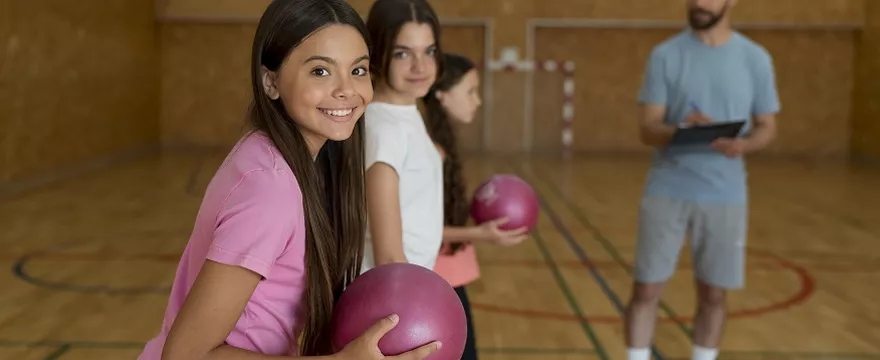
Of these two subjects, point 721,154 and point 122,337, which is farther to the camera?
point 122,337

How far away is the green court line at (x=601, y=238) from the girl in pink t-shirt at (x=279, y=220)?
8.97ft

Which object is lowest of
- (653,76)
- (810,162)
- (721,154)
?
(810,162)

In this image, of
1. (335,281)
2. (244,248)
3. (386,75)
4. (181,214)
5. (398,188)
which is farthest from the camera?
(181,214)

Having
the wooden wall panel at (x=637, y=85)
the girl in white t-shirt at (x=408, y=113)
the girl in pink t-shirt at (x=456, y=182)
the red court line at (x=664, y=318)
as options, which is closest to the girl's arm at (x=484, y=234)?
the girl in pink t-shirt at (x=456, y=182)

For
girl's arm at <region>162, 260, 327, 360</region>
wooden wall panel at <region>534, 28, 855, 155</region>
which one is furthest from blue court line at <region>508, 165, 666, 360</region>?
wooden wall panel at <region>534, 28, 855, 155</region>

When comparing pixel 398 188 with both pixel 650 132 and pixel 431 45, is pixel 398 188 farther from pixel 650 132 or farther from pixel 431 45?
pixel 650 132

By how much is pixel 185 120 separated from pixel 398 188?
976 centimetres

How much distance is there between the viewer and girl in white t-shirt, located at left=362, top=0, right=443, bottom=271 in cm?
193

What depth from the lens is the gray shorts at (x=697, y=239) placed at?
9.32 feet

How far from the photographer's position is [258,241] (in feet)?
3.97

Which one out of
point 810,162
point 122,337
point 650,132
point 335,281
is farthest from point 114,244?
point 810,162

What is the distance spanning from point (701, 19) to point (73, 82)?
271 inches

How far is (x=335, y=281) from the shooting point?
4.82 feet

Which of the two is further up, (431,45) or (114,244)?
(431,45)
